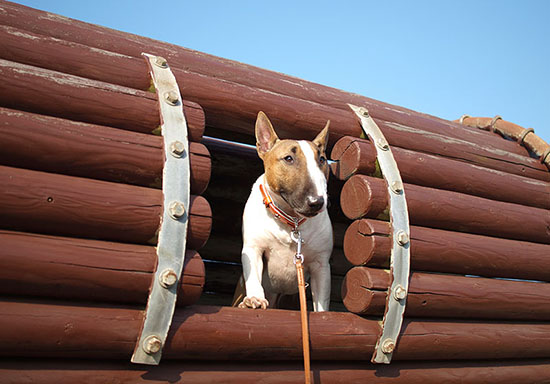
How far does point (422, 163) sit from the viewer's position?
407 centimetres

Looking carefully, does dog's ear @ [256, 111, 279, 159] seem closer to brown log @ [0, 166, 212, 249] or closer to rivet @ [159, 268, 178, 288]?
brown log @ [0, 166, 212, 249]

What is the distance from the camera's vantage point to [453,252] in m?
3.77

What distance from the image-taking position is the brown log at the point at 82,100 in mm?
2662

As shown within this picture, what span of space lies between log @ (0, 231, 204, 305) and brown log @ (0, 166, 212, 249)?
0.06m

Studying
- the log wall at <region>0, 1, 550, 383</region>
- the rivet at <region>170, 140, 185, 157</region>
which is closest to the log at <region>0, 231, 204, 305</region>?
the log wall at <region>0, 1, 550, 383</region>

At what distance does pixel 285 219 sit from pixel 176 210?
4.23 feet

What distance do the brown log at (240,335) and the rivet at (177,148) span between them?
96 cm

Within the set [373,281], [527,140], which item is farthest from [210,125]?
[527,140]

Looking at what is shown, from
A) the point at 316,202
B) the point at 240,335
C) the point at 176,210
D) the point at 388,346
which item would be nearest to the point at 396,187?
the point at 316,202

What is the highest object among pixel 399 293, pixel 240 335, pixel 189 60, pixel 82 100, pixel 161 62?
pixel 189 60

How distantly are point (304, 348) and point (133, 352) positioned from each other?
1071 millimetres

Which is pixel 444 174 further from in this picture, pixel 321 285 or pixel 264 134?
pixel 264 134

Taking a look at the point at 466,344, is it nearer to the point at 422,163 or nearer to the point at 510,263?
the point at 510,263

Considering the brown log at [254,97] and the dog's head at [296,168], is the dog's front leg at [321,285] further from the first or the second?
the brown log at [254,97]
